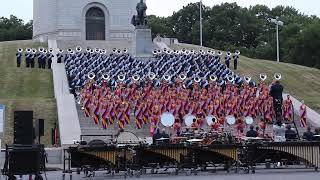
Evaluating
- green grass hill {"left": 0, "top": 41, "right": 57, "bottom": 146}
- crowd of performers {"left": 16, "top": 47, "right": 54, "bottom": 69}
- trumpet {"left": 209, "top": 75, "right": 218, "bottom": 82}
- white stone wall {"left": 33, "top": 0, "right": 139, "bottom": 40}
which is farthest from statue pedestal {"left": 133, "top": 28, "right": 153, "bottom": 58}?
white stone wall {"left": 33, "top": 0, "right": 139, "bottom": 40}

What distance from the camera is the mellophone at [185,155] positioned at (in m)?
20.1

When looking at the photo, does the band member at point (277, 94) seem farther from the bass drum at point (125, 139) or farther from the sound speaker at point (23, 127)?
the sound speaker at point (23, 127)

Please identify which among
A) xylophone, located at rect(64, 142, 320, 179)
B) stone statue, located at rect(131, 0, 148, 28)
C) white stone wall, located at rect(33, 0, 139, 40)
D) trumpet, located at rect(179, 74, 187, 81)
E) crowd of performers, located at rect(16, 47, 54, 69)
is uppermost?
white stone wall, located at rect(33, 0, 139, 40)

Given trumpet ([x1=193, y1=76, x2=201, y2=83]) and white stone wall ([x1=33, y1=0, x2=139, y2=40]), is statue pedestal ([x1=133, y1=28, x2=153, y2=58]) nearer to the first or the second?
trumpet ([x1=193, y1=76, x2=201, y2=83])

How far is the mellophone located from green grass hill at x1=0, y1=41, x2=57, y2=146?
23.0 ft

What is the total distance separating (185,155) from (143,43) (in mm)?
27423

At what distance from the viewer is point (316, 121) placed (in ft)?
108

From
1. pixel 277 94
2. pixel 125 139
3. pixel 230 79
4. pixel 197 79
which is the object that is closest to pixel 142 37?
pixel 230 79

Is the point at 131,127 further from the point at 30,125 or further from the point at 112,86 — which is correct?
the point at 30,125

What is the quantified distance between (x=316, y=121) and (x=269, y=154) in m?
12.0

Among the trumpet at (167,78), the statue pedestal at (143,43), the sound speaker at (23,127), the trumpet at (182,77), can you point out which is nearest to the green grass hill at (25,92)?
the trumpet at (167,78)

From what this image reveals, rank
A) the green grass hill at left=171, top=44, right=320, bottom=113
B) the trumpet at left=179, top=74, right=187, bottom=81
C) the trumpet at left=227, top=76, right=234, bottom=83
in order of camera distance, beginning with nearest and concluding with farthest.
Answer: the trumpet at left=179, top=74, right=187, bottom=81, the trumpet at left=227, top=76, right=234, bottom=83, the green grass hill at left=171, top=44, right=320, bottom=113

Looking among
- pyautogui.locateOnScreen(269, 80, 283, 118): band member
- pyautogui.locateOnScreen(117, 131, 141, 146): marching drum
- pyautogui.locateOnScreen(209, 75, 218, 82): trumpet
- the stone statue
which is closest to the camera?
pyautogui.locateOnScreen(117, 131, 141, 146): marching drum

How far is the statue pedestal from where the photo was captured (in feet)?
155
